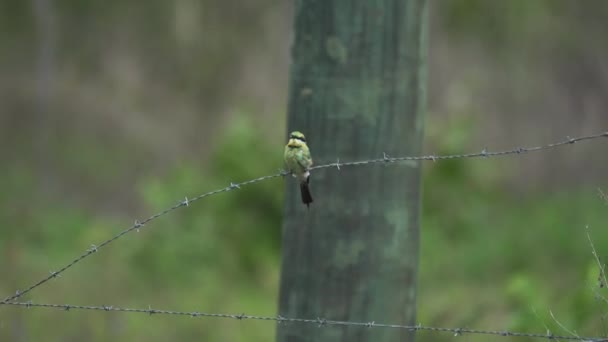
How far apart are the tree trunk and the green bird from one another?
0.29 metres

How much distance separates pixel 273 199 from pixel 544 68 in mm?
5549

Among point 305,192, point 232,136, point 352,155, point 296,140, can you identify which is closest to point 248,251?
point 232,136

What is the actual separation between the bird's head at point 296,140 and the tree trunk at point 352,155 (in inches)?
10.9

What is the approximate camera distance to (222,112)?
17.0 m

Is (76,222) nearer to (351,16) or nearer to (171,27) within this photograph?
(171,27)

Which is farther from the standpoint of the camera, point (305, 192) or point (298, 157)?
point (305, 192)

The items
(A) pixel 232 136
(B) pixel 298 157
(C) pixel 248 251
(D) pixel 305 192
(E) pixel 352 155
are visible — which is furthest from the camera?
(A) pixel 232 136

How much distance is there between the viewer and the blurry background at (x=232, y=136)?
13.3 metres

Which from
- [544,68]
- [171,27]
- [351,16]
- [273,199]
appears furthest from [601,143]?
[351,16]

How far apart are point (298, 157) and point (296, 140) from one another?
0.30 feet

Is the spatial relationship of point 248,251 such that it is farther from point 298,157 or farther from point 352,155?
point 298,157

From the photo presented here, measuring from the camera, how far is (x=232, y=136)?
1548cm

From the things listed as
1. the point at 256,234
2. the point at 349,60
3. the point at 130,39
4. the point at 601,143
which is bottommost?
the point at 349,60

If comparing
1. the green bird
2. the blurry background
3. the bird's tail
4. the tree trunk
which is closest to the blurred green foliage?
the blurry background
